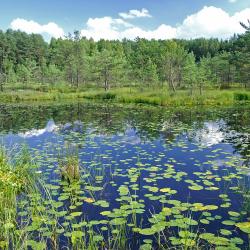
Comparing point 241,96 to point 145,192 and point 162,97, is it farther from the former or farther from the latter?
point 145,192

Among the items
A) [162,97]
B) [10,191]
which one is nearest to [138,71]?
[162,97]

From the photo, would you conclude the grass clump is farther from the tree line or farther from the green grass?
the tree line

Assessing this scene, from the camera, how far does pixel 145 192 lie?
733cm

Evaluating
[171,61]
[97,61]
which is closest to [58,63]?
[97,61]

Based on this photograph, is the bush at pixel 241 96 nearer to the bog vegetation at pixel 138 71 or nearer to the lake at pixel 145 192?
the bog vegetation at pixel 138 71

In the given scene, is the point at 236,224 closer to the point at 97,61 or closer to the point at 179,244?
the point at 179,244

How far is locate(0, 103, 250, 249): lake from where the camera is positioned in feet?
17.2

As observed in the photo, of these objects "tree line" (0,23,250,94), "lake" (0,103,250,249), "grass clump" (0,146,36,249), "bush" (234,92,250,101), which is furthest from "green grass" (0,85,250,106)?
"grass clump" (0,146,36,249)

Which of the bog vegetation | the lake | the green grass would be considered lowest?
the lake

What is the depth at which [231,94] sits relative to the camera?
106 feet

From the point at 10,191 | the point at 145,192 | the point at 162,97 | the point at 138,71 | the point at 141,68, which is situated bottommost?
the point at 145,192

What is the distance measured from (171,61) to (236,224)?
41612 mm

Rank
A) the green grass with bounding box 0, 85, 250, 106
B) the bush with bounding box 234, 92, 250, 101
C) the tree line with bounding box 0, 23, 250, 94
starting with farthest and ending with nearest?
the tree line with bounding box 0, 23, 250, 94 → the bush with bounding box 234, 92, 250, 101 → the green grass with bounding box 0, 85, 250, 106

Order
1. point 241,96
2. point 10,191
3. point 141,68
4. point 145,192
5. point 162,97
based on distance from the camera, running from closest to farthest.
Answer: point 10,191 → point 145,192 → point 162,97 → point 241,96 → point 141,68
